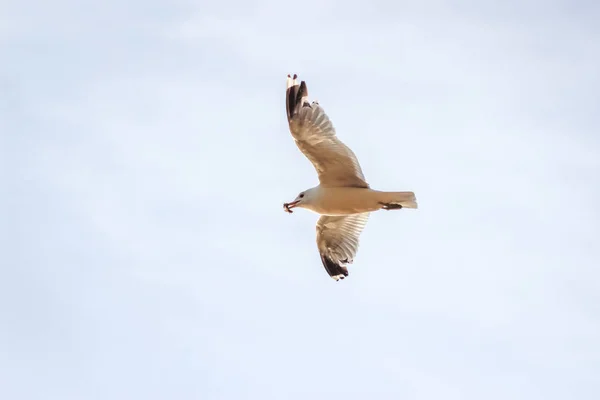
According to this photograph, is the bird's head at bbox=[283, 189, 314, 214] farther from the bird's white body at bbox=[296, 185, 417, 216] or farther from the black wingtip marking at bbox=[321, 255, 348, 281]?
the black wingtip marking at bbox=[321, 255, 348, 281]

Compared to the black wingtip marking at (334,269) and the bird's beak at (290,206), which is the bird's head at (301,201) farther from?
the black wingtip marking at (334,269)

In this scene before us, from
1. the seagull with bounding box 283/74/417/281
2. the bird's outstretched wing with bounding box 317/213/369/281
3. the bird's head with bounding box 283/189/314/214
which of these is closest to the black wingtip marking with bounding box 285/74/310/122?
the seagull with bounding box 283/74/417/281

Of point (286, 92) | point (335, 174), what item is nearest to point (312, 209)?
point (335, 174)

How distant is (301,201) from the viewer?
1873cm

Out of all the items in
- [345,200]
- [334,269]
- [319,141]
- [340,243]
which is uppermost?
[319,141]

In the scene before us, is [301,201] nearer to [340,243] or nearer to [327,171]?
[327,171]

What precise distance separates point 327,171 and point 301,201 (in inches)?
26.2

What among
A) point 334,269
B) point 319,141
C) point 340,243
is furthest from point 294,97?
point 334,269

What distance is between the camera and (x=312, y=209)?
61.5 ft

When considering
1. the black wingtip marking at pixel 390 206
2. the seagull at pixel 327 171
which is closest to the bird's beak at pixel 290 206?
the seagull at pixel 327 171

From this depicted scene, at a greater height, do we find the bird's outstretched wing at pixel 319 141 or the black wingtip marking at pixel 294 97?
the black wingtip marking at pixel 294 97

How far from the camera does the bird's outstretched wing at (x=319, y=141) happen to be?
18.2 m

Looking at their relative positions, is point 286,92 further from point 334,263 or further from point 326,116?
point 334,263

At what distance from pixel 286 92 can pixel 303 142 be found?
0.86 m
